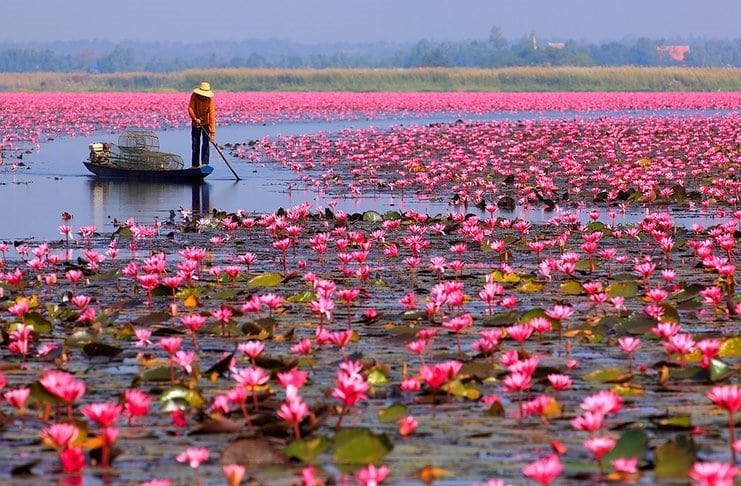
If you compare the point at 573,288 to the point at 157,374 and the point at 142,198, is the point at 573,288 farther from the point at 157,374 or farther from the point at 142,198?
the point at 142,198

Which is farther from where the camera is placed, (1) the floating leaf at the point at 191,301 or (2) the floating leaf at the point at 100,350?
(1) the floating leaf at the point at 191,301

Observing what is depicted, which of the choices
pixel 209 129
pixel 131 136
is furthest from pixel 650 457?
pixel 131 136

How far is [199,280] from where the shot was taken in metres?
10.9

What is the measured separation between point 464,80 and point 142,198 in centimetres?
8932

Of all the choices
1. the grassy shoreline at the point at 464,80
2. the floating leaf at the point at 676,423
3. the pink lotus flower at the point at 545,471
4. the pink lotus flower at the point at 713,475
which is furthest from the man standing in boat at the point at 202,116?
the grassy shoreline at the point at 464,80

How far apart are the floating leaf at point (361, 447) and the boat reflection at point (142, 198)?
37.0 feet

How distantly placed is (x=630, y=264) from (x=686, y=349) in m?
5.05

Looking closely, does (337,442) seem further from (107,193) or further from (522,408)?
(107,193)

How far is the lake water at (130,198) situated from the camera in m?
17.1

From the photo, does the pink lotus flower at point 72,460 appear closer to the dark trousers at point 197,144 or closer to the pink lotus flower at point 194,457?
the pink lotus flower at point 194,457

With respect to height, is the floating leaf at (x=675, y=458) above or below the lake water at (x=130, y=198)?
above

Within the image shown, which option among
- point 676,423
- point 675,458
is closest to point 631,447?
point 675,458

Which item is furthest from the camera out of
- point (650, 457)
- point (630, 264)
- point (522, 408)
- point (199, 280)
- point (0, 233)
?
point (0, 233)

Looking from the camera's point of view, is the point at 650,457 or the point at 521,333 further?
the point at 521,333
